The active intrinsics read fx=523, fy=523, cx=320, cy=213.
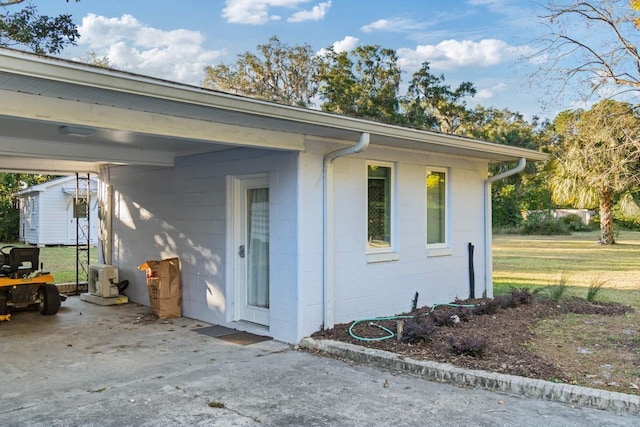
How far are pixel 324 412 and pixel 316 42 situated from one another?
1129 inches

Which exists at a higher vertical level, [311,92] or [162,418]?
[311,92]

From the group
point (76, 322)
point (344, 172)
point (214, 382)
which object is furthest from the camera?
point (76, 322)

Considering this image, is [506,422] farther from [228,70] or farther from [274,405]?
[228,70]

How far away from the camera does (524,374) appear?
468 cm

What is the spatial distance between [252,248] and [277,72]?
2489 centimetres

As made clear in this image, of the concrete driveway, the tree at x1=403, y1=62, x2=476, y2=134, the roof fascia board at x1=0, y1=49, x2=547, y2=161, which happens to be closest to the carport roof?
the roof fascia board at x1=0, y1=49, x2=547, y2=161

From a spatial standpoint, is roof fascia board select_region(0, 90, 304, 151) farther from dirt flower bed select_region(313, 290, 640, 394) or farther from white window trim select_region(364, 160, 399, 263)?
dirt flower bed select_region(313, 290, 640, 394)

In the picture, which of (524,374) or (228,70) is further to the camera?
(228,70)

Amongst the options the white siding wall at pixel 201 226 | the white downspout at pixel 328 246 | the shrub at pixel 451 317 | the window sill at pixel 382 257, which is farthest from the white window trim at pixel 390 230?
the white siding wall at pixel 201 226

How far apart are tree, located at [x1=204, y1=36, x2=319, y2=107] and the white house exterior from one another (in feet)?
71.8

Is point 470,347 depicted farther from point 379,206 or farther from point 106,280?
point 106,280

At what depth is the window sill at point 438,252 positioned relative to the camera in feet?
26.1

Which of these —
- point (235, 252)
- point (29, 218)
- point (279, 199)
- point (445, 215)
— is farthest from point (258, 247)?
point (29, 218)

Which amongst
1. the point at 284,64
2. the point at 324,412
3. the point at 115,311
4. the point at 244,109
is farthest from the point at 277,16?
the point at 324,412
